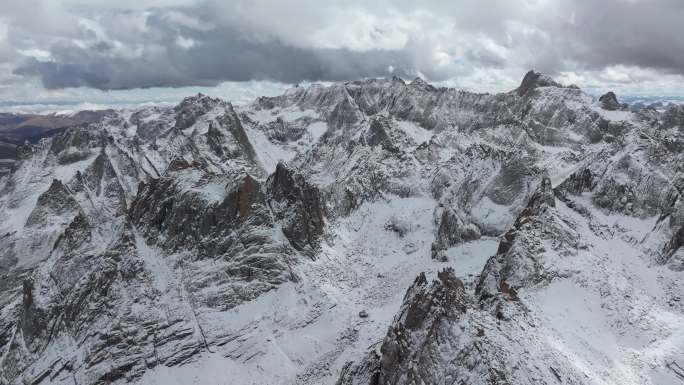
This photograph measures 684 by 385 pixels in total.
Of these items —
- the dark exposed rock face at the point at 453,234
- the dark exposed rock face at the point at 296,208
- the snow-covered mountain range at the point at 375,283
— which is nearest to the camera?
the snow-covered mountain range at the point at 375,283

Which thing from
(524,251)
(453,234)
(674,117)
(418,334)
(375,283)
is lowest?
(375,283)

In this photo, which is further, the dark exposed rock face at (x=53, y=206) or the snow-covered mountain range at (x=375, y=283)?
the dark exposed rock face at (x=53, y=206)

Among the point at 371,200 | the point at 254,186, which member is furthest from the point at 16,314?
the point at 371,200

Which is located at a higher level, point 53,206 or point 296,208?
point 296,208

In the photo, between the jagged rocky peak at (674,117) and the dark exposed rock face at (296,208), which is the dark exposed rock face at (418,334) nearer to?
the dark exposed rock face at (296,208)

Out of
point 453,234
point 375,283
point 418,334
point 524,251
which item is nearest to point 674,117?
point 453,234

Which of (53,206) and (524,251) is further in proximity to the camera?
(53,206)

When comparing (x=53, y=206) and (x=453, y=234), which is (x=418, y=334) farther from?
(x=53, y=206)

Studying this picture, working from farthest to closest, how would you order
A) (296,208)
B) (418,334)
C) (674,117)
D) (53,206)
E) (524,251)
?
(674,117) < (53,206) < (296,208) < (524,251) < (418,334)

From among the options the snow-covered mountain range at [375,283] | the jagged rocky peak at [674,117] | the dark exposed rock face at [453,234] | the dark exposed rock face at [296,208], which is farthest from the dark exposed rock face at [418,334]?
the jagged rocky peak at [674,117]
